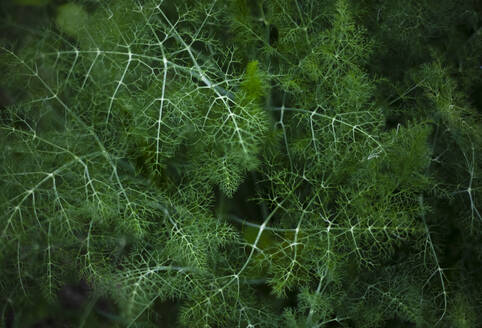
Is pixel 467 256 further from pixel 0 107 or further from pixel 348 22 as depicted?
pixel 0 107

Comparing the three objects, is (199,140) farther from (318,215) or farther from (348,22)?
(348,22)

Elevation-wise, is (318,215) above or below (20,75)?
below

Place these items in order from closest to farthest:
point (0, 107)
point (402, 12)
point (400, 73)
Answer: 1. point (402, 12)
2. point (400, 73)
3. point (0, 107)

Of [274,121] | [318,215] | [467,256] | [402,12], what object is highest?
[402,12]

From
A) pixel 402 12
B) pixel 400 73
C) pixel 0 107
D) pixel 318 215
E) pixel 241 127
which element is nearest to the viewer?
pixel 241 127

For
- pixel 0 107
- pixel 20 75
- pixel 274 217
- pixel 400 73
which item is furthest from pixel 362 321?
pixel 0 107

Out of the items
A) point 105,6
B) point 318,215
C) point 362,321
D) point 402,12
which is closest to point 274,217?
point 318,215

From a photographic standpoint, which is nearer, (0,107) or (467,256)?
(467,256)
